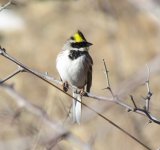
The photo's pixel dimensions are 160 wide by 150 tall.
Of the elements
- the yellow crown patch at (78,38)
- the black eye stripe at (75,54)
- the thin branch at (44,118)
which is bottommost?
the black eye stripe at (75,54)

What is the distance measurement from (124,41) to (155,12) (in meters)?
6.57

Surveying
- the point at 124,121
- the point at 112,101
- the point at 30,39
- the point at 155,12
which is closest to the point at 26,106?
the point at 112,101

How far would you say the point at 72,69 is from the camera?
16.3 ft

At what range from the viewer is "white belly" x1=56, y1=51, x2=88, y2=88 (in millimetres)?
4941

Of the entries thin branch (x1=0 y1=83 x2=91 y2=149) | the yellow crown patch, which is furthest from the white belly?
thin branch (x1=0 y1=83 x2=91 y2=149)

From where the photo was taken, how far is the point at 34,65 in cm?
1006

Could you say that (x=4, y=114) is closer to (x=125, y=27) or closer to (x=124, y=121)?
(x=124, y=121)

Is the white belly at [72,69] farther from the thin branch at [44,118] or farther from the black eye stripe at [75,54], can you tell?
the thin branch at [44,118]

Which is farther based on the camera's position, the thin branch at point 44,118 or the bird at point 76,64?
the bird at point 76,64

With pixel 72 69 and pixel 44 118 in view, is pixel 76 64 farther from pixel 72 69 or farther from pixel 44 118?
pixel 44 118

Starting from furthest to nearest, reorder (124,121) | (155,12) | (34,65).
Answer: (34,65), (124,121), (155,12)

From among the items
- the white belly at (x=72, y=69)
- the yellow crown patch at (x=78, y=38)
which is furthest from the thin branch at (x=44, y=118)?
the yellow crown patch at (x=78, y=38)

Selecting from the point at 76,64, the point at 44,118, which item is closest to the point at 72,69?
the point at 76,64

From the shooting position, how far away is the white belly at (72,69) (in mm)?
4941
